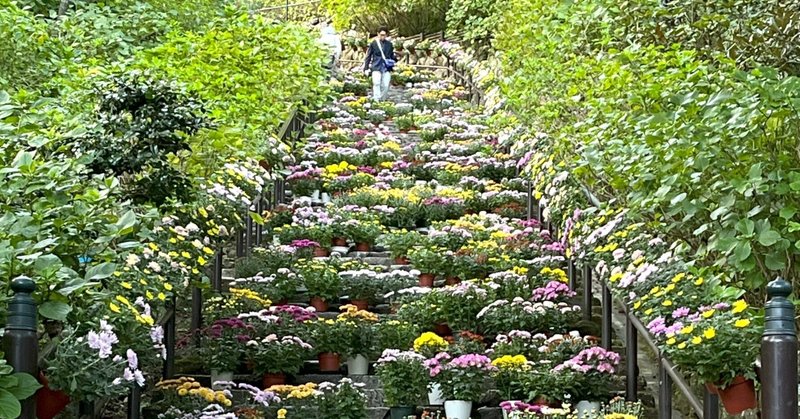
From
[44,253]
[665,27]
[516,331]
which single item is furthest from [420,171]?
[44,253]

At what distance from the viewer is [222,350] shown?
861cm

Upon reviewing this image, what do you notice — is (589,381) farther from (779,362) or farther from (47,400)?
(47,400)

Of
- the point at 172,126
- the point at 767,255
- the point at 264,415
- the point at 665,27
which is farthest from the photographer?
the point at 665,27

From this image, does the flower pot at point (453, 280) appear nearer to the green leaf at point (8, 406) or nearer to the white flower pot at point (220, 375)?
the white flower pot at point (220, 375)

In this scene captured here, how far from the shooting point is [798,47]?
859 centimetres

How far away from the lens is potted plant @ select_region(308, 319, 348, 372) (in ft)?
29.4

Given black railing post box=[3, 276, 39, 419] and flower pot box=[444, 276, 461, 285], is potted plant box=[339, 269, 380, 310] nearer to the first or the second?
flower pot box=[444, 276, 461, 285]

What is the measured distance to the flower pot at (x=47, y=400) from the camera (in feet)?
15.1

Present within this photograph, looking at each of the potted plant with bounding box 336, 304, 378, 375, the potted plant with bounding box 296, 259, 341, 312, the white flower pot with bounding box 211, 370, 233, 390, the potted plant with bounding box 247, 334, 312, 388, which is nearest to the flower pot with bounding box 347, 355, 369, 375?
the potted plant with bounding box 336, 304, 378, 375

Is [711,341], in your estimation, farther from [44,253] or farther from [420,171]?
[420,171]

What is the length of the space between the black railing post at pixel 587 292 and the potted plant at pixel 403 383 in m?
1.80

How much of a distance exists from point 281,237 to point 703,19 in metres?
4.81

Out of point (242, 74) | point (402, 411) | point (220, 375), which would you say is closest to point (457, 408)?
point (402, 411)

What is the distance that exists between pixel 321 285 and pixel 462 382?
2.67m
